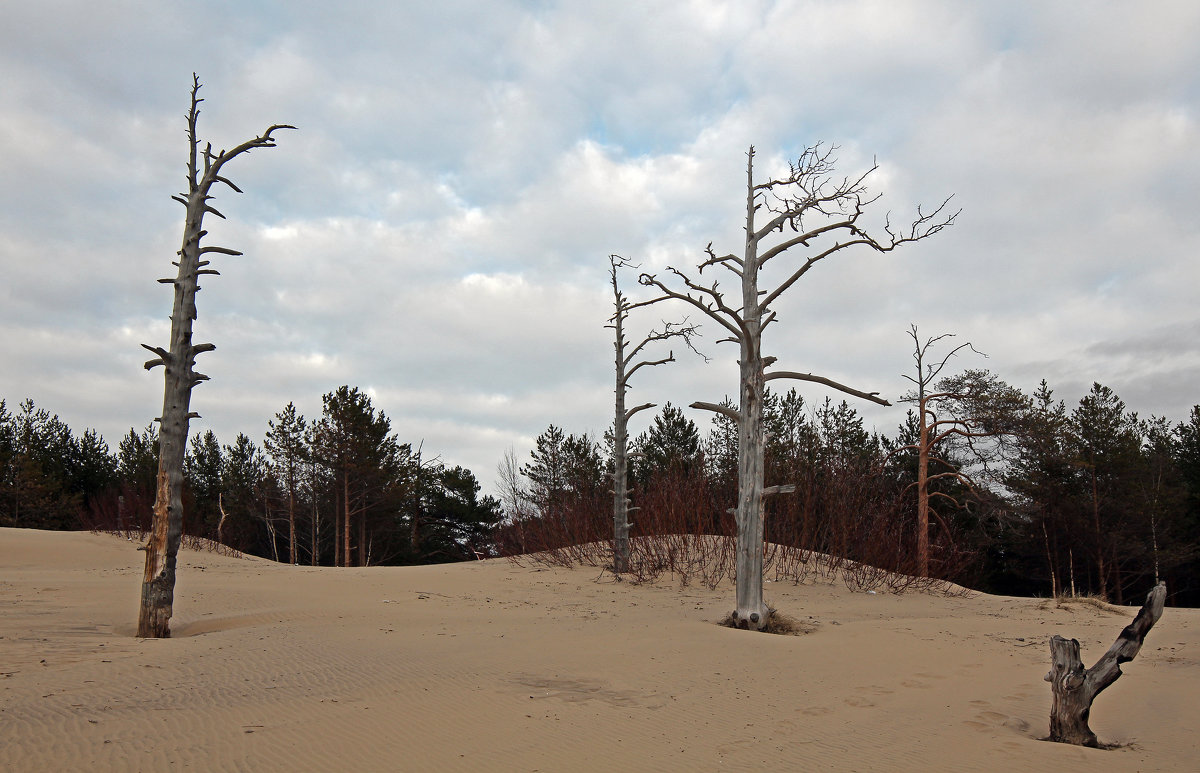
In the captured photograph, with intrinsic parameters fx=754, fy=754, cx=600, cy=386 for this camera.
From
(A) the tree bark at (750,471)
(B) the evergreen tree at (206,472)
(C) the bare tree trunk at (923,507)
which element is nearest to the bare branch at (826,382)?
(A) the tree bark at (750,471)

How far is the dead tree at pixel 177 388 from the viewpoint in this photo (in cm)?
811

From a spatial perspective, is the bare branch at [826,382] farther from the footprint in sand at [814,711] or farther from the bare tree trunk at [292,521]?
the bare tree trunk at [292,521]

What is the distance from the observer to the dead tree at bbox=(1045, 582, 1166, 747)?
5.01m

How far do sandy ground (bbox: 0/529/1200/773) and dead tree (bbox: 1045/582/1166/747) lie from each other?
22cm

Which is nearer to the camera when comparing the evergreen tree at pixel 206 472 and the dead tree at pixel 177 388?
the dead tree at pixel 177 388

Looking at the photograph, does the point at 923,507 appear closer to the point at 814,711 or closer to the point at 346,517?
the point at 814,711

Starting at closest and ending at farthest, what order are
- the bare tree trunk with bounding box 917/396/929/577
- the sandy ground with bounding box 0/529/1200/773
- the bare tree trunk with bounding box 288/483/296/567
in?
the sandy ground with bounding box 0/529/1200/773 → the bare tree trunk with bounding box 917/396/929/577 → the bare tree trunk with bounding box 288/483/296/567

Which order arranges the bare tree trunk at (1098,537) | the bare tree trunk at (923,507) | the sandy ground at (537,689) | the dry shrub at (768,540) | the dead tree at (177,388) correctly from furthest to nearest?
1. the bare tree trunk at (1098,537)
2. the bare tree trunk at (923,507)
3. the dry shrub at (768,540)
4. the dead tree at (177,388)
5. the sandy ground at (537,689)

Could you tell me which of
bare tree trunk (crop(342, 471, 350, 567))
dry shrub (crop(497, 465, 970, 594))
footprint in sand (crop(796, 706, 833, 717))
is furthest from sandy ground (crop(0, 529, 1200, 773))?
bare tree trunk (crop(342, 471, 350, 567))

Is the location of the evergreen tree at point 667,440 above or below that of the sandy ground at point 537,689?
A: above

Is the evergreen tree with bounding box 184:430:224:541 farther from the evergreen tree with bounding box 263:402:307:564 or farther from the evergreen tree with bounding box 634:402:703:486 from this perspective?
the evergreen tree with bounding box 634:402:703:486

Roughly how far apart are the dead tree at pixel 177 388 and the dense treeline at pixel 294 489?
80.9ft

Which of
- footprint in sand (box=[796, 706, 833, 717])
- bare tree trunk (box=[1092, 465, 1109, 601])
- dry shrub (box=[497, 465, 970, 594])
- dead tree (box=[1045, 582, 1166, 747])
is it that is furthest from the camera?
bare tree trunk (box=[1092, 465, 1109, 601])

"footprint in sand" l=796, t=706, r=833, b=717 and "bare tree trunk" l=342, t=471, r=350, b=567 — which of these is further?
"bare tree trunk" l=342, t=471, r=350, b=567
